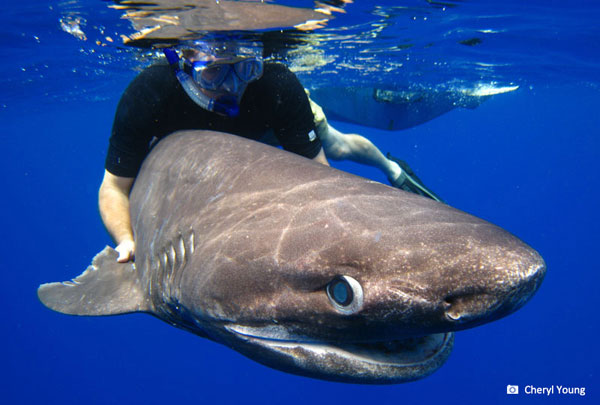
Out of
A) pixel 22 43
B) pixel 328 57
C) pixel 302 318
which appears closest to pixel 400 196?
pixel 302 318

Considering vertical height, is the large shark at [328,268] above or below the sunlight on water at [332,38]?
below

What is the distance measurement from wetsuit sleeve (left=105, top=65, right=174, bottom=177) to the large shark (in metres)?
1.42

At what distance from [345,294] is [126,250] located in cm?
290

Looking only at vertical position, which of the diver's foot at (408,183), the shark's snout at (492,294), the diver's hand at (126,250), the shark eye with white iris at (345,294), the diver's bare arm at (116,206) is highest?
the shark's snout at (492,294)

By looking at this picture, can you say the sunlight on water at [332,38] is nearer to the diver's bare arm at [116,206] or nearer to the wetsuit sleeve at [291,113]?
the wetsuit sleeve at [291,113]

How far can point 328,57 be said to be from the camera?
12945 mm

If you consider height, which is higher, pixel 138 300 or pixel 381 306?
pixel 381 306

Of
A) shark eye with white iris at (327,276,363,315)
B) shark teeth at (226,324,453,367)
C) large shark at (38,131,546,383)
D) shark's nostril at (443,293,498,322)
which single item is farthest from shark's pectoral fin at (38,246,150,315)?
shark's nostril at (443,293,498,322)

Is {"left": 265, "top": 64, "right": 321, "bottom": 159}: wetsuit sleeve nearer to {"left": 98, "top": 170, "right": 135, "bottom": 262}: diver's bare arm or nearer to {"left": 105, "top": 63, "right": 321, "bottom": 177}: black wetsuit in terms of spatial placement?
{"left": 105, "top": 63, "right": 321, "bottom": 177}: black wetsuit

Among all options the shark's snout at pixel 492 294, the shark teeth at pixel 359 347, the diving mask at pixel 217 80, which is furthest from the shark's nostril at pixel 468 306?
the diving mask at pixel 217 80

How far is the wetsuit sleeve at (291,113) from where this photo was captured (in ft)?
14.9

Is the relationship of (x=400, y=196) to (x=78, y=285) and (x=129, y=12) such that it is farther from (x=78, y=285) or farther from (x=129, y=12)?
(x=129, y=12)

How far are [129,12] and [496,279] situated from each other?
25.4 feet

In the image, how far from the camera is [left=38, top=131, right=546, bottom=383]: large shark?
1.76 meters
